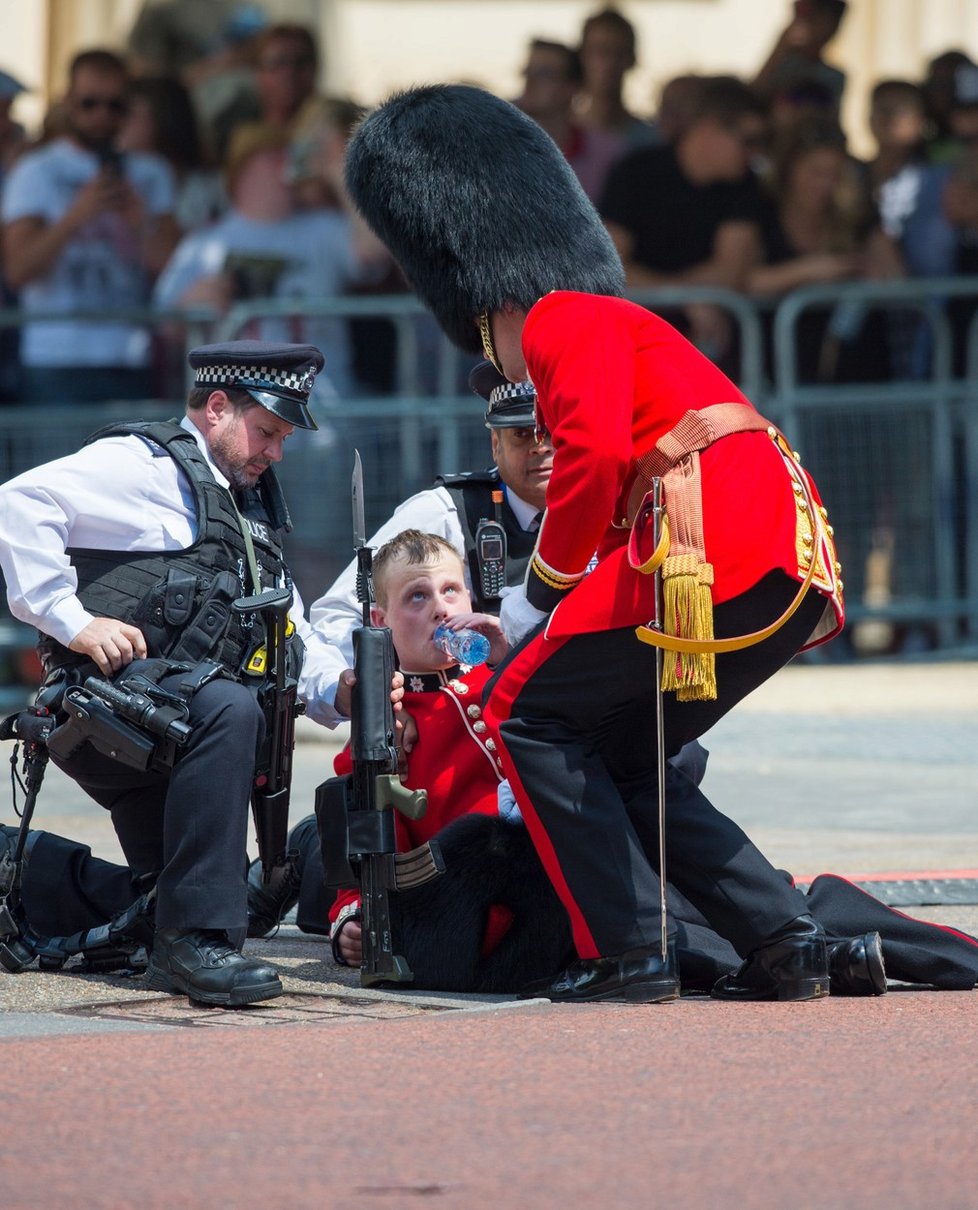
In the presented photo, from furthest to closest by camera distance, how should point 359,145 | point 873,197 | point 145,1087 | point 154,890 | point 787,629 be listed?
point 873,197 → point 359,145 → point 154,890 → point 787,629 → point 145,1087

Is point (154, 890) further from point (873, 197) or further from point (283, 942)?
point (873, 197)

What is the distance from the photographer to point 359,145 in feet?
19.0

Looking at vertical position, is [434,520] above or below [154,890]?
above

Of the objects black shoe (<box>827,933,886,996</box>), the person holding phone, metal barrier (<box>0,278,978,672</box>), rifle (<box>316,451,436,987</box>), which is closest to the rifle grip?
rifle (<box>316,451,436,987</box>)

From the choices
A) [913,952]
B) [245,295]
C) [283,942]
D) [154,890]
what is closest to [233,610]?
[154,890]

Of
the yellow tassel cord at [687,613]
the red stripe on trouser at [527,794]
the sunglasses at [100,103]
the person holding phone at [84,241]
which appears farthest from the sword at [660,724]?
the sunglasses at [100,103]

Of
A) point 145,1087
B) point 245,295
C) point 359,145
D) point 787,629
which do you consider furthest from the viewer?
point 245,295

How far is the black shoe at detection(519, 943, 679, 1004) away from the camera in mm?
4992

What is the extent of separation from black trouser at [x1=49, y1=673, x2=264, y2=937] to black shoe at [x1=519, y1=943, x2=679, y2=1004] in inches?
29.4

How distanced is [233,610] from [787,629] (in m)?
1.21

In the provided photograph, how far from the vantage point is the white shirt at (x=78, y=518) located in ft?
16.9

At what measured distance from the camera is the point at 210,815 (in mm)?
5125

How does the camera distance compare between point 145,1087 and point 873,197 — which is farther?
point 873,197

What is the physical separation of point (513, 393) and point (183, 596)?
1.02m
